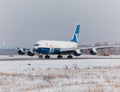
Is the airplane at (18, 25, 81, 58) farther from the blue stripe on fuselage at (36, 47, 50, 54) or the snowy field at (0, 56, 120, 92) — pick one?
the snowy field at (0, 56, 120, 92)

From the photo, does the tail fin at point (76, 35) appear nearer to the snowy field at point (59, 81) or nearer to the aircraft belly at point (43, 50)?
the aircraft belly at point (43, 50)

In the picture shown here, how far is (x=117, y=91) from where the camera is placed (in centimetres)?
1397

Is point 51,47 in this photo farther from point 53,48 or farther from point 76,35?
point 76,35

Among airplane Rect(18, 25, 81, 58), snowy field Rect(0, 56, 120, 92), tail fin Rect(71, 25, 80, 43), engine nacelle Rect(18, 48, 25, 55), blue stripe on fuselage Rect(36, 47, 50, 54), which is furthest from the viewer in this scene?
tail fin Rect(71, 25, 80, 43)

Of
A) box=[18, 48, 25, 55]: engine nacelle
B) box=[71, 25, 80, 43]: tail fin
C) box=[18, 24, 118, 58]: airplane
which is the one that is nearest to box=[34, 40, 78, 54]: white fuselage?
box=[18, 24, 118, 58]: airplane

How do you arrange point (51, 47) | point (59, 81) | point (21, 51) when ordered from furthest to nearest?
point (21, 51), point (51, 47), point (59, 81)

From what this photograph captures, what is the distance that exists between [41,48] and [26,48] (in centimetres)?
1023

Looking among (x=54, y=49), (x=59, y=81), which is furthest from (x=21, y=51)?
(x=59, y=81)

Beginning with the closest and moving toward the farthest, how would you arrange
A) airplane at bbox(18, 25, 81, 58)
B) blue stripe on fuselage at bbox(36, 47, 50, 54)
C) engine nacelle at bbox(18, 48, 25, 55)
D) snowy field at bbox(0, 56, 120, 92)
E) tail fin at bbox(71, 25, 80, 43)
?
snowy field at bbox(0, 56, 120, 92), blue stripe on fuselage at bbox(36, 47, 50, 54), airplane at bbox(18, 25, 81, 58), engine nacelle at bbox(18, 48, 25, 55), tail fin at bbox(71, 25, 80, 43)

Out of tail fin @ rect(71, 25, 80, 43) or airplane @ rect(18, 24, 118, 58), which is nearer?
airplane @ rect(18, 24, 118, 58)

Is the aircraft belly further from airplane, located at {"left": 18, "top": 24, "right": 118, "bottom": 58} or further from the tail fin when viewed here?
the tail fin

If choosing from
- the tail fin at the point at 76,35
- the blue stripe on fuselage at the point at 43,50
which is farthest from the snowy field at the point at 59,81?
the tail fin at the point at 76,35

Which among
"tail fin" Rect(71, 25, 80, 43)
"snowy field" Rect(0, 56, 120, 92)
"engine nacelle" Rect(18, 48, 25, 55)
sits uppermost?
"tail fin" Rect(71, 25, 80, 43)

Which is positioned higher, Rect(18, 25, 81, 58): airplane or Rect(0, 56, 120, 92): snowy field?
Rect(18, 25, 81, 58): airplane
